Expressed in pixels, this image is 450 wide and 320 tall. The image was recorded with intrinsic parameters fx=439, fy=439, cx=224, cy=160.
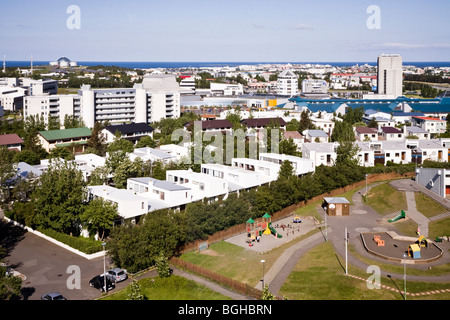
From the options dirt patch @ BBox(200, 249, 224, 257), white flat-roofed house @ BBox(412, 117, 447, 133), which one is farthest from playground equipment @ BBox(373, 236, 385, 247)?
white flat-roofed house @ BBox(412, 117, 447, 133)

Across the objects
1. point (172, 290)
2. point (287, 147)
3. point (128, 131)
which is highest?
point (128, 131)

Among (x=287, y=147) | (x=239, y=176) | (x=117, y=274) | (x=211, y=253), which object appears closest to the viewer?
(x=117, y=274)

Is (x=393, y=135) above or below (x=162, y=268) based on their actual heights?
above

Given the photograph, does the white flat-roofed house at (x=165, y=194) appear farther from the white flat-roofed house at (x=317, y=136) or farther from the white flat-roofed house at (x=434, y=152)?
the white flat-roofed house at (x=434, y=152)

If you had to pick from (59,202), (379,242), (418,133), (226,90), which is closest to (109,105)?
(59,202)

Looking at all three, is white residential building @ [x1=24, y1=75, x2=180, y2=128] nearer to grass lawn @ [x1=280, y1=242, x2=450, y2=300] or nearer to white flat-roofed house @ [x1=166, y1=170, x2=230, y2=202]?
white flat-roofed house @ [x1=166, y1=170, x2=230, y2=202]

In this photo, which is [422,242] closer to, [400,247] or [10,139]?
[400,247]

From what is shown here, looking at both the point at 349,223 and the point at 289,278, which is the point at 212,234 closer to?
the point at 289,278
